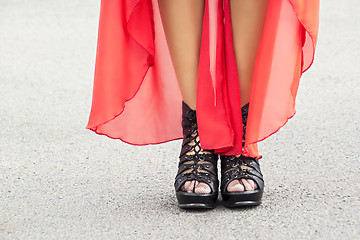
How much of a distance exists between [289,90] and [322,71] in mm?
1615

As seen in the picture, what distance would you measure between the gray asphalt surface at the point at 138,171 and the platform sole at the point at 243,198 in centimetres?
2

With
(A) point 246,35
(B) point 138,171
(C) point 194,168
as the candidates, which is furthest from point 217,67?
(B) point 138,171

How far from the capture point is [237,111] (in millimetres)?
1456

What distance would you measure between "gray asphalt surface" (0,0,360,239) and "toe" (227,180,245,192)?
0.05 meters

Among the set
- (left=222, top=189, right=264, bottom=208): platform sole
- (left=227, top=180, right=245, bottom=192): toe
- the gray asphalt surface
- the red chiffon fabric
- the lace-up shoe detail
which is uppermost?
the red chiffon fabric

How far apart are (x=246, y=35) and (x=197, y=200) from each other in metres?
0.40

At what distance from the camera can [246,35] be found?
143 cm

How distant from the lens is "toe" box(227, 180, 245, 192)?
4.66ft

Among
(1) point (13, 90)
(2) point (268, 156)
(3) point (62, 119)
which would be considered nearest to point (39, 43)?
(1) point (13, 90)

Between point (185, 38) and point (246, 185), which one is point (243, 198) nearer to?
point (246, 185)

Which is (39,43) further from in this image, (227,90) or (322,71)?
(227,90)

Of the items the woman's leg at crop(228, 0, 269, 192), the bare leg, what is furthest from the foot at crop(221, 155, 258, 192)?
the bare leg

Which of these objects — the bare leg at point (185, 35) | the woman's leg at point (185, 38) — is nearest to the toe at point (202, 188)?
the woman's leg at point (185, 38)

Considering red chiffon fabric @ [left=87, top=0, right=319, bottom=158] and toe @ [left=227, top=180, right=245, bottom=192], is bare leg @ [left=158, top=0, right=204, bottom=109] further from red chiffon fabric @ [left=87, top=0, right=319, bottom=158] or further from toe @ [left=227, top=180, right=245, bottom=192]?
toe @ [left=227, top=180, right=245, bottom=192]
